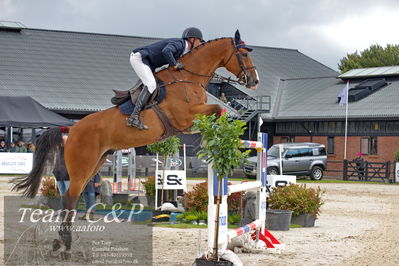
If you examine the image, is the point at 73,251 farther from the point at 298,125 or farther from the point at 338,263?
the point at 298,125

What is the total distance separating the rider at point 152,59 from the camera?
8195mm

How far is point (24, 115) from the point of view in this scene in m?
28.2

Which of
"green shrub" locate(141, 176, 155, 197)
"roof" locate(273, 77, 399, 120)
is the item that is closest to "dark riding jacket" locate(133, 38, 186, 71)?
"green shrub" locate(141, 176, 155, 197)

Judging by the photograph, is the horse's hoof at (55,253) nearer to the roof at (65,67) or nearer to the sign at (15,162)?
the sign at (15,162)

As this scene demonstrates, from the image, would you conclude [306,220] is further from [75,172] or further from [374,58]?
[374,58]

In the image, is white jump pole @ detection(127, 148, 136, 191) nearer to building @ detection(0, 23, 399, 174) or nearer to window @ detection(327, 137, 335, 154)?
building @ detection(0, 23, 399, 174)

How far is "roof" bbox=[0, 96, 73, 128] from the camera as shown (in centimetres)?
2753

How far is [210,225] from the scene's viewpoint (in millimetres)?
7129

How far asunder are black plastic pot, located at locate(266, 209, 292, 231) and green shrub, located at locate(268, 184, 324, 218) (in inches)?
22.5

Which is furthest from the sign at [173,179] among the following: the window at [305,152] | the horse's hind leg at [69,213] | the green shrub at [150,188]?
the window at [305,152]

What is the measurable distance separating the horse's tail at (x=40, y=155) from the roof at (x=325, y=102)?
29085 millimetres

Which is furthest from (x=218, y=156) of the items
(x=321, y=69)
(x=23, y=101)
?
(x=321, y=69)

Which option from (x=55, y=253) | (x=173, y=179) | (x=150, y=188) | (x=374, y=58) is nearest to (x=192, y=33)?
(x=55, y=253)

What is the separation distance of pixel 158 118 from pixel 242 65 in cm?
133
